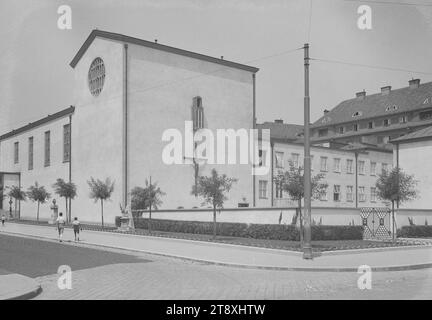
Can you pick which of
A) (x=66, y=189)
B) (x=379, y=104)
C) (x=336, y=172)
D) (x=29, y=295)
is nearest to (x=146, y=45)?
(x=66, y=189)

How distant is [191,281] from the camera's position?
14203 mm

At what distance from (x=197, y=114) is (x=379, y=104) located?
172ft

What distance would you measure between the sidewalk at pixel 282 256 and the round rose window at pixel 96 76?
84.9 ft

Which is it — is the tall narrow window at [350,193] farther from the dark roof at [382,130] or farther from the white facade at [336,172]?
the dark roof at [382,130]

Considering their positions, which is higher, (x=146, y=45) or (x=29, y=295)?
(x=146, y=45)

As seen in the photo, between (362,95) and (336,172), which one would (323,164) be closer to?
(336,172)

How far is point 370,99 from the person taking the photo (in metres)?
97.6

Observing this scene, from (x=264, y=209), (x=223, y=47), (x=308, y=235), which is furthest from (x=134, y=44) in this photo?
(x=308, y=235)

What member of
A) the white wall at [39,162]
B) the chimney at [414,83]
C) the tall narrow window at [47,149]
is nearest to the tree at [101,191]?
the white wall at [39,162]

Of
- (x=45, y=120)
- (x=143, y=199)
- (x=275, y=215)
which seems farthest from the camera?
(x=45, y=120)

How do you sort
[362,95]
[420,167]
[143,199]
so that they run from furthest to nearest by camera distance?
[362,95] < [143,199] < [420,167]

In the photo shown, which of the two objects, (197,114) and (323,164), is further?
(323,164)

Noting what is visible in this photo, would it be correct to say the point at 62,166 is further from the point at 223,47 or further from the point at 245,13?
the point at 245,13

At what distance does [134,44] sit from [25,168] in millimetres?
29802
